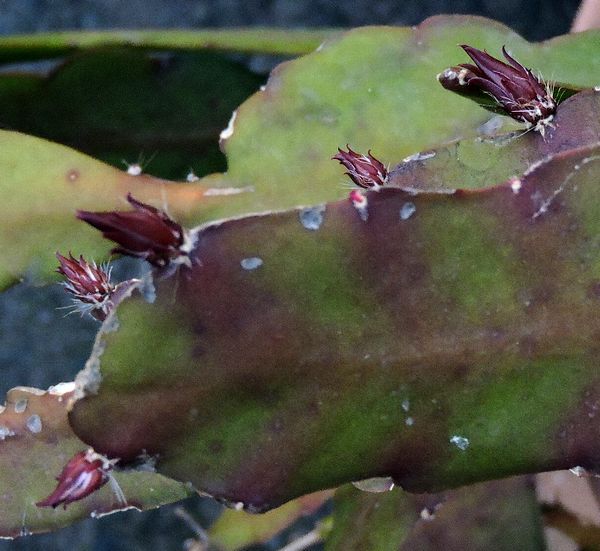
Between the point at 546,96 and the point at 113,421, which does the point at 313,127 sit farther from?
the point at 113,421

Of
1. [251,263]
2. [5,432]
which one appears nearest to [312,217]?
[251,263]

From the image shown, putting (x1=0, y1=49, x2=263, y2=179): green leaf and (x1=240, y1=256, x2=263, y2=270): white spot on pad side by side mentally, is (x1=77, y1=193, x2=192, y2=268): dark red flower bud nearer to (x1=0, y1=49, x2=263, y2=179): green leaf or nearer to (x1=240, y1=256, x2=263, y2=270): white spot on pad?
(x1=240, y1=256, x2=263, y2=270): white spot on pad

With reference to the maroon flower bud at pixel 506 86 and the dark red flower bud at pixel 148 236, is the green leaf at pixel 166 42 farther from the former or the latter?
the dark red flower bud at pixel 148 236

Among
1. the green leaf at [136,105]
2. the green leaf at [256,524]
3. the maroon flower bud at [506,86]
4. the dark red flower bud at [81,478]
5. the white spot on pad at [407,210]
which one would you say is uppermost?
the maroon flower bud at [506,86]

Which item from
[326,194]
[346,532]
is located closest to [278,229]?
[326,194]

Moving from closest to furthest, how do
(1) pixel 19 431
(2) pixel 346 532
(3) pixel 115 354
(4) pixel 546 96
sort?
1. (3) pixel 115 354
2. (4) pixel 546 96
3. (1) pixel 19 431
4. (2) pixel 346 532

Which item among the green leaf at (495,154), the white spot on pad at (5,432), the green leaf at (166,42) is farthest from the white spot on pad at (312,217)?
the green leaf at (166,42)

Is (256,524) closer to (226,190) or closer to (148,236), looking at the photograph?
(226,190)
